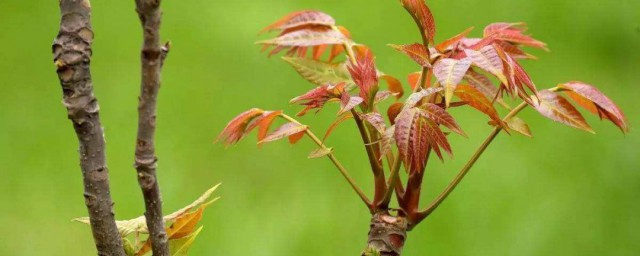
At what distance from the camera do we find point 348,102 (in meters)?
0.92

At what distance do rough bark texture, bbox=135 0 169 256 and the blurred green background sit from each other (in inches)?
60.7

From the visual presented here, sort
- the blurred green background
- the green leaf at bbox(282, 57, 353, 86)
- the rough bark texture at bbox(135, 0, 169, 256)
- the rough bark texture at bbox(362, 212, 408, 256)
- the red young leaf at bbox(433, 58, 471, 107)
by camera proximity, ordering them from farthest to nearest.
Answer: the blurred green background
the green leaf at bbox(282, 57, 353, 86)
the rough bark texture at bbox(362, 212, 408, 256)
the red young leaf at bbox(433, 58, 471, 107)
the rough bark texture at bbox(135, 0, 169, 256)

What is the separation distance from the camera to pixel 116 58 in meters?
2.89

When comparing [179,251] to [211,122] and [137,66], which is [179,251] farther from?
[137,66]

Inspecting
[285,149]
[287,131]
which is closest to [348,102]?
[287,131]

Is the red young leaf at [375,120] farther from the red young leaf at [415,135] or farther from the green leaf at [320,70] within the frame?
the green leaf at [320,70]

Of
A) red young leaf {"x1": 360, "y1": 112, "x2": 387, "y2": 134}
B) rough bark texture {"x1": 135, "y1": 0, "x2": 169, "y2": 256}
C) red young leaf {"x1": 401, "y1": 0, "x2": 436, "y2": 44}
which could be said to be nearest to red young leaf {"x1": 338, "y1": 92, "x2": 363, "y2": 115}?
red young leaf {"x1": 360, "y1": 112, "x2": 387, "y2": 134}

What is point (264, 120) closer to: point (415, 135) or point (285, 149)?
point (415, 135)

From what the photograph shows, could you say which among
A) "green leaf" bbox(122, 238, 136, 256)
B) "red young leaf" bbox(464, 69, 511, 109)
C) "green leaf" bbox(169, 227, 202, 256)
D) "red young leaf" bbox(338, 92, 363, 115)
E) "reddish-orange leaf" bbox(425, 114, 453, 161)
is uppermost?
"red young leaf" bbox(338, 92, 363, 115)

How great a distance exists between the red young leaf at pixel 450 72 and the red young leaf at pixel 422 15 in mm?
50

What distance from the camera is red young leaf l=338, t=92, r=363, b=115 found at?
907 mm

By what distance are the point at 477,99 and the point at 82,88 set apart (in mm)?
434


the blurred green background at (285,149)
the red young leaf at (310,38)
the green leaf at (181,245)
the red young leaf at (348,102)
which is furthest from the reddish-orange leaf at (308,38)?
the blurred green background at (285,149)

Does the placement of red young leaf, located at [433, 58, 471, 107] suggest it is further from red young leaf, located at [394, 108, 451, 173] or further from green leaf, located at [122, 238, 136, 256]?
green leaf, located at [122, 238, 136, 256]
